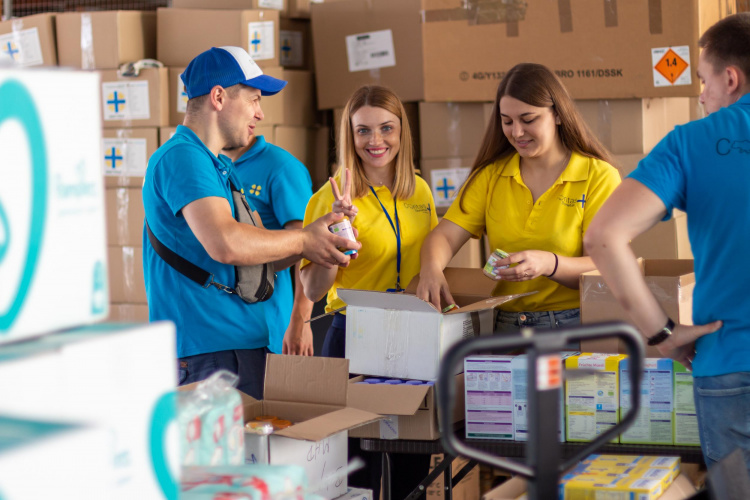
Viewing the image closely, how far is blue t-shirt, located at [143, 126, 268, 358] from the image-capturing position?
2.07 m

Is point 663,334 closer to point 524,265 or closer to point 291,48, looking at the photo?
point 524,265

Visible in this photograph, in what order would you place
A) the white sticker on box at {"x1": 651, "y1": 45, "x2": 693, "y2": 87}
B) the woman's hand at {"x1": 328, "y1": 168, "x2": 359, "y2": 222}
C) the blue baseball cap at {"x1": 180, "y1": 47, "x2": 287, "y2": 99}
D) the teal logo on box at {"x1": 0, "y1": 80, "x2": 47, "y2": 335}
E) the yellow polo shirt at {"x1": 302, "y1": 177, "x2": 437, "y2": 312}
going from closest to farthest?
the teal logo on box at {"x1": 0, "y1": 80, "x2": 47, "y2": 335}
the blue baseball cap at {"x1": 180, "y1": 47, "x2": 287, "y2": 99}
the woman's hand at {"x1": 328, "y1": 168, "x2": 359, "y2": 222}
the yellow polo shirt at {"x1": 302, "y1": 177, "x2": 437, "y2": 312}
the white sticker on box at {"x1": 651, "y1": 45, "x2": 693, "y2": 87}

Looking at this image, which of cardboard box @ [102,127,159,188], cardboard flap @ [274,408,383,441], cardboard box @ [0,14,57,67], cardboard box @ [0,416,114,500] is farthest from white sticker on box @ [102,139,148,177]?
cardboard box @ [0,416,114,500]

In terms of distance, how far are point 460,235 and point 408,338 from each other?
1.41ft

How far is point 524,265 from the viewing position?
6.86ft

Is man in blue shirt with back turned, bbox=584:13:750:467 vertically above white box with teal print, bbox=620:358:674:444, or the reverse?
man in blue shirt with back turned, bbox=584:13:750:467

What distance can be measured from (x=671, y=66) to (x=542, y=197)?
1.05 m

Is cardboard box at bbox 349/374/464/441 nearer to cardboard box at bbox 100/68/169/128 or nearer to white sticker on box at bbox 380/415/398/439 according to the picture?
white sticker on box at bbox 380/415/398/439

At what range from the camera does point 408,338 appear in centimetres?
213

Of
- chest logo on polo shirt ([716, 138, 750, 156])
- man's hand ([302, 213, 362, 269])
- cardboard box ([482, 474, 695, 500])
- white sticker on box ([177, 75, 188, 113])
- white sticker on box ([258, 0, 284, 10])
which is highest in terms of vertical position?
white sticker on box ([258, 0, 284, 10])

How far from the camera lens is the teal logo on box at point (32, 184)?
88cm

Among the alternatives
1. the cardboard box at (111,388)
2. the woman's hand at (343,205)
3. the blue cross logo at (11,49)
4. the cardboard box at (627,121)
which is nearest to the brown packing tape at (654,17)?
the cardboard box at (627,121)

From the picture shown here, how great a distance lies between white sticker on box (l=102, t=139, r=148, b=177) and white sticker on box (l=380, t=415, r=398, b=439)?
2.10 m

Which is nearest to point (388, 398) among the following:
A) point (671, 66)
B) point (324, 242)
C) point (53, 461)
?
point (324, 242)
